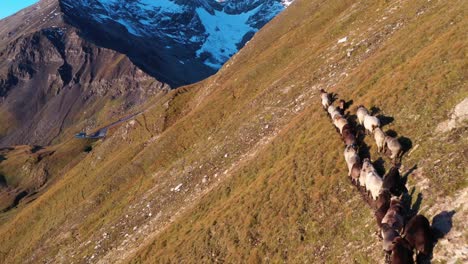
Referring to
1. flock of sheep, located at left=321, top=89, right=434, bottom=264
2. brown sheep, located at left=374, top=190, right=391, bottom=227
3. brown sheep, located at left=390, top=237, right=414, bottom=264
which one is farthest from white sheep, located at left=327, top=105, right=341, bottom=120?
brown sheep, located at left=390, top=237, right=414, bottom=264

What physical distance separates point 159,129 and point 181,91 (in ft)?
52.0

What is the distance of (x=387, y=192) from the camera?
70.9 feet

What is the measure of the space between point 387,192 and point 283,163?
13508 mm

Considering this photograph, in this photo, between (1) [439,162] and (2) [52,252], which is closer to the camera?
(1) [439,162]

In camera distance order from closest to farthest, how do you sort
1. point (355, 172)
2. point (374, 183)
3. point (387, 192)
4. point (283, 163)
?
point (387, 192)
point (374, 183)
point (355, 172)
point (283, 163)

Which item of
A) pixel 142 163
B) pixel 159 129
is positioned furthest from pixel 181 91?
pixel 142 163

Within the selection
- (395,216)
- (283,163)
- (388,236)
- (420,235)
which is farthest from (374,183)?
(283,163)

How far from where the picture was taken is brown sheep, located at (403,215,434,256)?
685 inches

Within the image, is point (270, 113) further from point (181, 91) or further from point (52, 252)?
point (181, 91)

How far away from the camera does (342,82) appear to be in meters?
41.8

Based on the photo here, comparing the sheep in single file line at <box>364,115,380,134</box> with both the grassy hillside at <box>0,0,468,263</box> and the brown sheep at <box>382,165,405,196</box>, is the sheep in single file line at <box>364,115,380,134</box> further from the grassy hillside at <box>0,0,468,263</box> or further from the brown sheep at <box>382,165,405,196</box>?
the brown sheep at <box>382,165,405,196</box>

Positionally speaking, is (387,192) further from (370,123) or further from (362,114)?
(362,114)

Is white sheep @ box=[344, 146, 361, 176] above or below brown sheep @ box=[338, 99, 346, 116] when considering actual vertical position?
above

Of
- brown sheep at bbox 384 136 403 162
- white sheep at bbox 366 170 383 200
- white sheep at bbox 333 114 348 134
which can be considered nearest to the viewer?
white sheep at bbox 366 170 383 200
